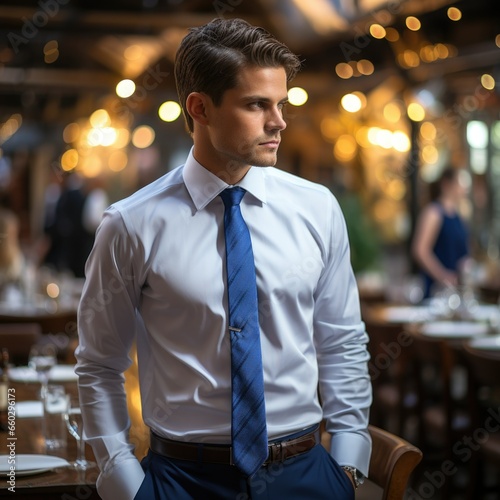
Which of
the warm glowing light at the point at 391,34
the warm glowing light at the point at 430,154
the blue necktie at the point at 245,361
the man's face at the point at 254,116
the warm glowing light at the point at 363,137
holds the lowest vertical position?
the blue necktie at the point at 245,361

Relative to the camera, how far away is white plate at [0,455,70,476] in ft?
7.95

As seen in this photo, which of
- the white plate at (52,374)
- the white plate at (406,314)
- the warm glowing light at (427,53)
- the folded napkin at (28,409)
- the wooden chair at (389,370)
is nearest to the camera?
the folded napkin at (28,409)

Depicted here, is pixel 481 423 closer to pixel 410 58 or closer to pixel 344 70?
pixel 410 58

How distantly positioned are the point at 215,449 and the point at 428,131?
9.12m

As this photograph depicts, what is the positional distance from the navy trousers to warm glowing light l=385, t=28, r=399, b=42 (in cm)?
767

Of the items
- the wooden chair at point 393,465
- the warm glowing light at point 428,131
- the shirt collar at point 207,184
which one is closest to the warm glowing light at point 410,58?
the warm glowing light at point 428,131

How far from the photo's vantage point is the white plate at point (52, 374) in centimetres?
375

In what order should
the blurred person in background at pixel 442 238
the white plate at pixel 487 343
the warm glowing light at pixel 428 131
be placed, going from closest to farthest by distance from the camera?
the white plate at pixel 487 343, the blurred person in background at pixel 442 238, the warm glowing light at pixel 428 131

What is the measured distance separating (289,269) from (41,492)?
813 millimetres

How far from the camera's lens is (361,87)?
12109 millimetres

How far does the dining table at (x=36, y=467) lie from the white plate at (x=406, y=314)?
3372 mm

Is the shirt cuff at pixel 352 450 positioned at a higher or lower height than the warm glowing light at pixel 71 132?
lower

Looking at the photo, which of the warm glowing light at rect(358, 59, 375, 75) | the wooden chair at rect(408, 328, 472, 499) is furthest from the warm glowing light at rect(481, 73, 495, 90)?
the wooden chair at rect(408, 328, 472, 499)

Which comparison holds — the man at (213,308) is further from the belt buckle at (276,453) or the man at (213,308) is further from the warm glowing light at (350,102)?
the warm glowing light at (350,102)
